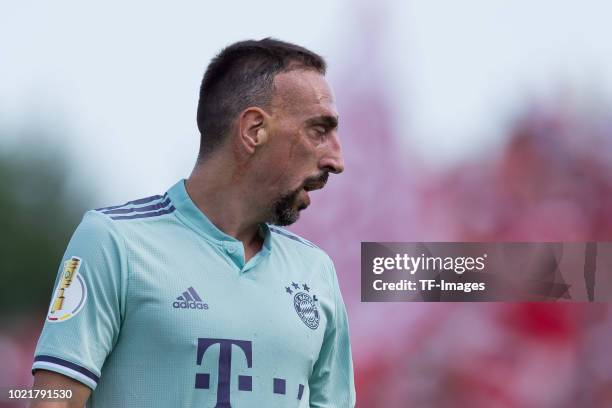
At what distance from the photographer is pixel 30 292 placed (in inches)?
133

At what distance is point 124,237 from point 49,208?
2236 millimetres

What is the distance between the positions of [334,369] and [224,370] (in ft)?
1.10

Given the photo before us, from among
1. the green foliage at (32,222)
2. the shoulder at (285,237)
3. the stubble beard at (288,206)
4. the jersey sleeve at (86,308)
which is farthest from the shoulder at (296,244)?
the green foliage at (32,222)

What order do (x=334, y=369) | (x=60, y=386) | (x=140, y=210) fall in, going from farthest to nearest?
(x=334, y=369)
(x=140, y=210)
(x=60, y=386)

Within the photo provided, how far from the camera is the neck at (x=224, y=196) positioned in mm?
1677

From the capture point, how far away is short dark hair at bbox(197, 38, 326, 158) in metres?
1.69

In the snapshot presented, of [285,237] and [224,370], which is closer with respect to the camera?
[224,370]

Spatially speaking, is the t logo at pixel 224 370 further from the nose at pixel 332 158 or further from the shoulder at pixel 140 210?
the nose at pixel 332 158

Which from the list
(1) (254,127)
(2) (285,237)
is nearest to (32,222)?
(2) (285,237)

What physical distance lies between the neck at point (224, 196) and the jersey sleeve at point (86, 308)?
196mm

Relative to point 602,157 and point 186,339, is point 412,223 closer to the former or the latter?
point 602,157

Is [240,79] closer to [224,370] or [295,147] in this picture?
[295,147]

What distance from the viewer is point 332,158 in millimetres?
1704

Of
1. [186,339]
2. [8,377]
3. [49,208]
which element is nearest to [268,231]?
[186,339]
